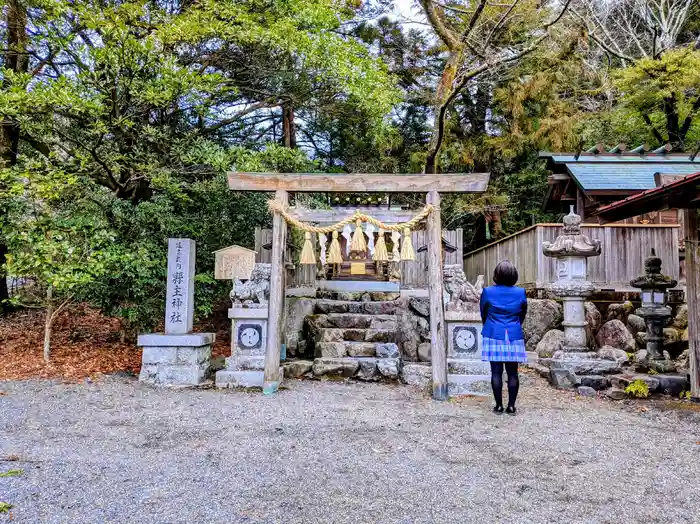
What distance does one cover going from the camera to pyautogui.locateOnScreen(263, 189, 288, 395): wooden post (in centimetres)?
614

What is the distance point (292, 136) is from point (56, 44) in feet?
20.9

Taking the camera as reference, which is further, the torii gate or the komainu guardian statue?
the komainu guardian statue

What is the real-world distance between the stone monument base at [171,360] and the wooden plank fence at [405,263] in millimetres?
2181

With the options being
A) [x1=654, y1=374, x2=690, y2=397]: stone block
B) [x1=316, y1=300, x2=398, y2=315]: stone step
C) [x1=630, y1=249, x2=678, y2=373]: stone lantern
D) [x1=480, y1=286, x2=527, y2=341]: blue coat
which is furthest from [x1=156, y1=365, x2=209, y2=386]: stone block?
[x1=630, y1=249, x2=678, y2=373]: stone lantern

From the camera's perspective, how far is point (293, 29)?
26.4 ft

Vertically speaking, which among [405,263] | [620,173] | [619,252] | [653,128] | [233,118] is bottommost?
[405,263]

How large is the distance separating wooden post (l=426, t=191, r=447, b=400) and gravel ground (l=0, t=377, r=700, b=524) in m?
0.34

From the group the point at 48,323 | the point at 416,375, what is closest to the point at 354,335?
the point at 416,375

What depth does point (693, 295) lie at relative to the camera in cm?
560

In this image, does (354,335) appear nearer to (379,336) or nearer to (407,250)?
(379,336)

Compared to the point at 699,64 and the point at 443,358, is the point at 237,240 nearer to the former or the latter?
the point at 443,358

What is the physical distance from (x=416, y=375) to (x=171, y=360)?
12.0 feet

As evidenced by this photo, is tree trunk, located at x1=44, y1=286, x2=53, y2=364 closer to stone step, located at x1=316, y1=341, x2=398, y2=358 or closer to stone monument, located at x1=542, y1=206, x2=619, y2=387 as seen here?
stone step, located at x1=316, y1=341, x2=398, y2=358

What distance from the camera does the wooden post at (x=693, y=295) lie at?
18.3 ft
